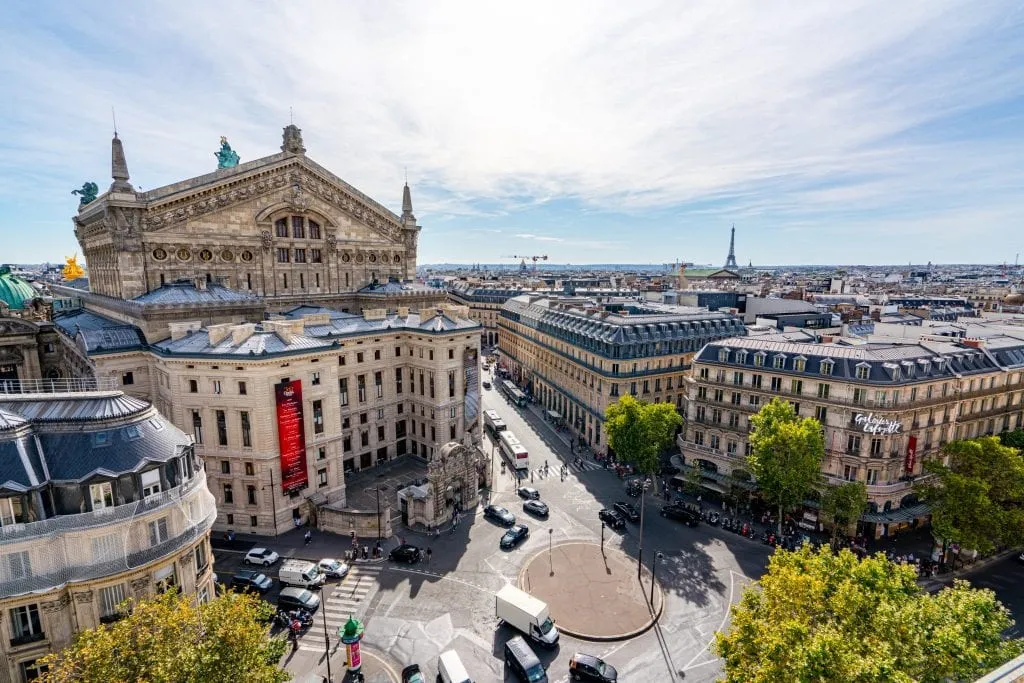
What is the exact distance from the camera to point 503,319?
13012 cm

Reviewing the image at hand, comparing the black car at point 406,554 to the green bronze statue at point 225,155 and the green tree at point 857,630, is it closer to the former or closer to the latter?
the green tree at point 857,630

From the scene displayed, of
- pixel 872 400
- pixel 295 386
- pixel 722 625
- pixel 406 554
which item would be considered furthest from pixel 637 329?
pixel 295 386

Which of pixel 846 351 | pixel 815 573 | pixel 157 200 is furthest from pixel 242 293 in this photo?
pixel 846 351

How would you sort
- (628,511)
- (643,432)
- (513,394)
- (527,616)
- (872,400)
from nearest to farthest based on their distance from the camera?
1. (527,616)
2. (872,400)
3. (628,511)
4. (643,432)
5. (513,394)

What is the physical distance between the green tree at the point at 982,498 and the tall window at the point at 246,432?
64.4 metres

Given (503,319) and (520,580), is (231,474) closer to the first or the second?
(520,580)

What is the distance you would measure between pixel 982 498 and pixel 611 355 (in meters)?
40.3

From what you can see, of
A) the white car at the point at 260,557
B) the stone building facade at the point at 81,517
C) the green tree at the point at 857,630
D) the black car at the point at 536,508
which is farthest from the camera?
the black car at the point at 536,508

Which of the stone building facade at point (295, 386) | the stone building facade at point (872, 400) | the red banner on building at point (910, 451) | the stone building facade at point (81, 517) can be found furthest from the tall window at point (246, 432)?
the red banner on building at point (910, 451)

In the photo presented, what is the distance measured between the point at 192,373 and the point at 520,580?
3687cm

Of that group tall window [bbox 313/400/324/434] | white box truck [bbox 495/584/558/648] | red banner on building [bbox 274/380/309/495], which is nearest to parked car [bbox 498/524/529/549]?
white box truck [bbox 495/584/558/648]

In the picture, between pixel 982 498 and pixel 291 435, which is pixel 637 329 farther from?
pixel 291 435

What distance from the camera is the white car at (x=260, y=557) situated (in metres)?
46.4

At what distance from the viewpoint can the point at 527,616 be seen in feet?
123
